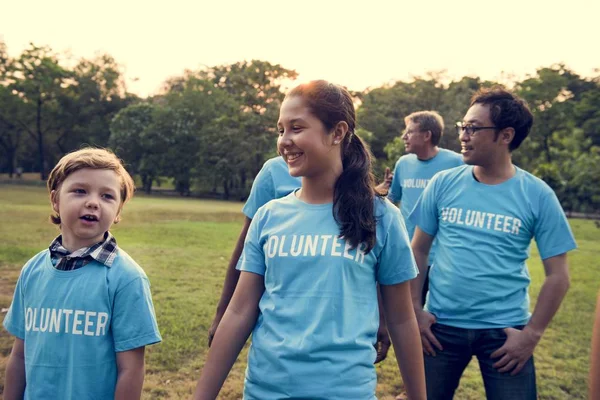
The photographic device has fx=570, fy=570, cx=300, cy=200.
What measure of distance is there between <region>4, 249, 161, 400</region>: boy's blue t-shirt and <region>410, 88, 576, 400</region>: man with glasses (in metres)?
1.55

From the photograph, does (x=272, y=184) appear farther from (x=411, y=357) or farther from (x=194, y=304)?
(x=194, y=304)

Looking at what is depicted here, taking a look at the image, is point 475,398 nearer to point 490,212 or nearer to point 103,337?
point 490,212

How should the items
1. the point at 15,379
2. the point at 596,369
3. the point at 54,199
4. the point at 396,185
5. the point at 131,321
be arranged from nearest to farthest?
the point at 596,369 → the point at 131,321 → the point at 15,379 → the point at 54,199 → the point at 396,185

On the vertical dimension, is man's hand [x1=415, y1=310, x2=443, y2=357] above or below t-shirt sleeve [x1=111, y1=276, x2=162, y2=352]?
below

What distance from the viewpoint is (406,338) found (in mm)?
2082

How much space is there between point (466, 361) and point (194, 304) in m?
5.03

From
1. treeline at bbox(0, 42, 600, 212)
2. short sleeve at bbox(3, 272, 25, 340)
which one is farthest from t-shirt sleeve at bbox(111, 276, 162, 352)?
treeline at bbox(0, 42, 600, 212)

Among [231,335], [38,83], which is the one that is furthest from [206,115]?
[231,335]

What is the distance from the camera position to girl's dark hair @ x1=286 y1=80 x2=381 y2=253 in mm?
1915

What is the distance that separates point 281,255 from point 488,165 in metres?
1.59

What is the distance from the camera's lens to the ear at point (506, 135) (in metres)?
3.08

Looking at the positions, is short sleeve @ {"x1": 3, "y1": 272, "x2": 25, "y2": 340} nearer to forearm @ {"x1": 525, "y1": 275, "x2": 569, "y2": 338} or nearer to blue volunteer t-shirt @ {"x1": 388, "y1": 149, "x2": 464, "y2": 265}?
forearm @ {"x1": 525, "y1": 275, "x2": 569, "y2": 338}

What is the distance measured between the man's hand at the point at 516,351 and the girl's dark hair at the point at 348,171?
120 cm

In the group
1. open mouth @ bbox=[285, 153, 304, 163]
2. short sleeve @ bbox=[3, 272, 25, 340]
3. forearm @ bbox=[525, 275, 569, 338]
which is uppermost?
open mouth @ bbox=[285, 153, 304, 163]
